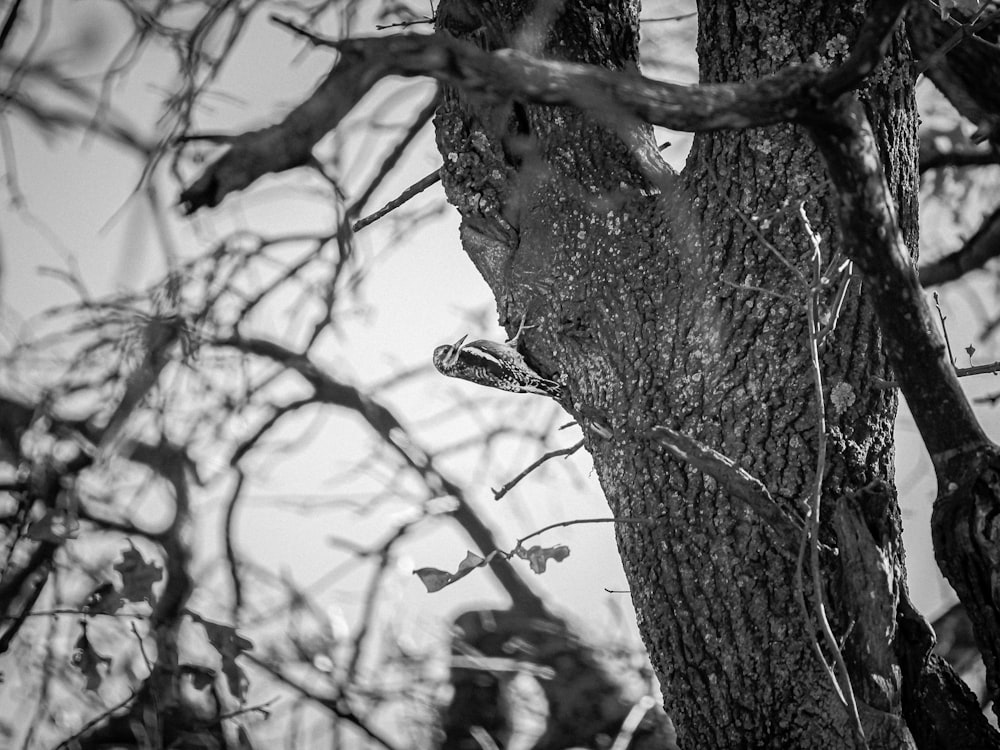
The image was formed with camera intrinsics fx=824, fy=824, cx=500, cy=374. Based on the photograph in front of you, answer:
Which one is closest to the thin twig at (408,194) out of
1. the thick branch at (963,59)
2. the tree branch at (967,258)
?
the thick branch at (963,59)

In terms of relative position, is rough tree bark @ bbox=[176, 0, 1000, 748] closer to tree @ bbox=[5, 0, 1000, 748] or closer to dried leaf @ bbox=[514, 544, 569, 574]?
tree @ bbox=[5, 0, 1000, 748]

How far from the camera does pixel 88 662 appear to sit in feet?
5.77

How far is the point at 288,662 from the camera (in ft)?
7.93

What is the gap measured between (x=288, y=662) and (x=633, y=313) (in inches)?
64.9

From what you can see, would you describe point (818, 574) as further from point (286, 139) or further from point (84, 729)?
point (84, 729)

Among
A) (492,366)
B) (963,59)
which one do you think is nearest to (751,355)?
(492,366)

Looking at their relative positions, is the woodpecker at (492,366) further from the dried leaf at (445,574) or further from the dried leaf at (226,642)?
the dried leaf at (226,642)

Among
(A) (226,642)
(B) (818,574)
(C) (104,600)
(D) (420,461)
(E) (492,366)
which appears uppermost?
(D) (420,461)

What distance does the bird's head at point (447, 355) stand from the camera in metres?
1.43

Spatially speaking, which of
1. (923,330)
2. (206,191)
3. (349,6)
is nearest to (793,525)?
(923,330)

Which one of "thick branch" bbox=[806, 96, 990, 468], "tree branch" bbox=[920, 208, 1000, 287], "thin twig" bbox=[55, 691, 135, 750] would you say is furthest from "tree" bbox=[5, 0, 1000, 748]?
"tree branch" bbox=[920, 208, 1000, 287]

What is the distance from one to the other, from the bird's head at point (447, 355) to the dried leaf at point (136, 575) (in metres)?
0.78

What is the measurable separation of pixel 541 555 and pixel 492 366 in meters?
0.33

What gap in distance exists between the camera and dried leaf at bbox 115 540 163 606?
1694 millimetres
